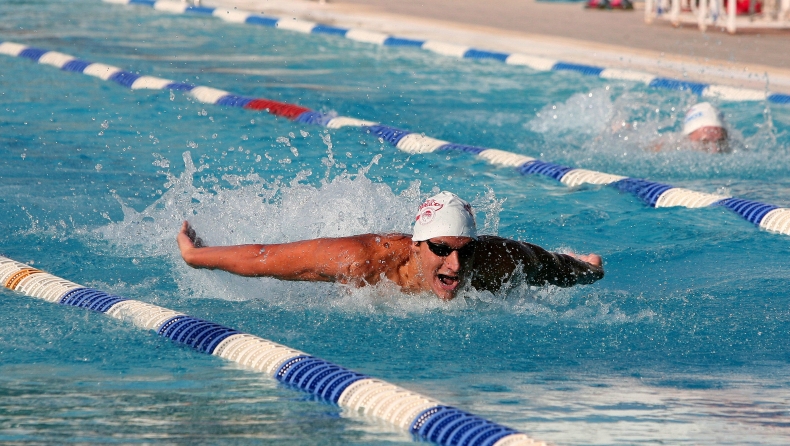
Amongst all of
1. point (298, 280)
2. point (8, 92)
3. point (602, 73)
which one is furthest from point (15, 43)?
point (298, 280)

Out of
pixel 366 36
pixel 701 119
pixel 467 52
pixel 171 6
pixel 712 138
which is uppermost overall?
pixel 171 6

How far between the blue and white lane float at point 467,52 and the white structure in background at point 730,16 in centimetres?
210

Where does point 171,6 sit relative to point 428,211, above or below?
above

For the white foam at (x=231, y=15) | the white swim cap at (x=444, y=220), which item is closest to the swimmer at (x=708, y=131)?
the white swim cap at (x=444, y=220)

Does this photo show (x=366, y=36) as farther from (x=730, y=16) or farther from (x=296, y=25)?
(x=730, y=16)

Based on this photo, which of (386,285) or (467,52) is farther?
(467,52)

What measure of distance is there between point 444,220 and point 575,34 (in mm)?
8897

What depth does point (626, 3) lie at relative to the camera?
14.5 meters

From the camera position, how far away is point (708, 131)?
746cm

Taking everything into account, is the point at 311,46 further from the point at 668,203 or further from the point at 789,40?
the point at 668,203

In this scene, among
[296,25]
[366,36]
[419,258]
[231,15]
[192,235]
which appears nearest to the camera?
[419,258]

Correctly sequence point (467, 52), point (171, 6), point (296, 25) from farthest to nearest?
point (171, 6) < point (296, 25) < point (467, 52)

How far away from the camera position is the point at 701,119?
24.6 ft

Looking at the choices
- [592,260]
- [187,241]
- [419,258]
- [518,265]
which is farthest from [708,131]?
[187,241]
